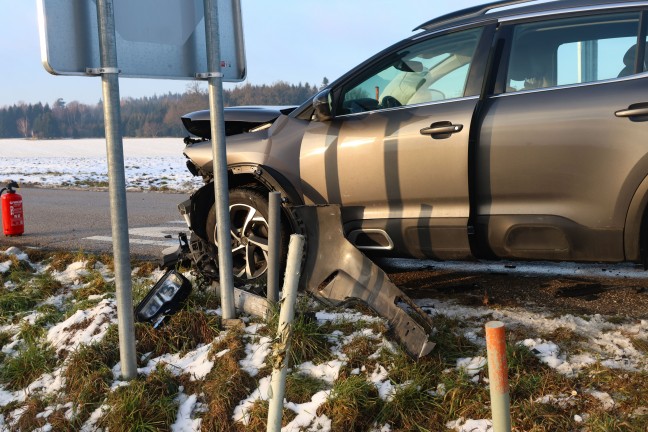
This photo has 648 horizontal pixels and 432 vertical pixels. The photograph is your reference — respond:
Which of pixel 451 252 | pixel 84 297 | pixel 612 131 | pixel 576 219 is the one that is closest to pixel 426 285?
pixel 451 252

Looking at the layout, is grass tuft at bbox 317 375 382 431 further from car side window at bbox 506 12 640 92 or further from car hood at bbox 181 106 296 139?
car hood at bbox 181 106 296 139

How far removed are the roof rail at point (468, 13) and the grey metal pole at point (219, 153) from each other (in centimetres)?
156

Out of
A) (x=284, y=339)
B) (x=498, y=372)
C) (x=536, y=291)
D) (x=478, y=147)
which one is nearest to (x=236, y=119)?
(x=478, y=147)

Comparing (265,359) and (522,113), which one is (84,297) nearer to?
(265,359)

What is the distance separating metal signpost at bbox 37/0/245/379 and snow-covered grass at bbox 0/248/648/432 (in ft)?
0.92

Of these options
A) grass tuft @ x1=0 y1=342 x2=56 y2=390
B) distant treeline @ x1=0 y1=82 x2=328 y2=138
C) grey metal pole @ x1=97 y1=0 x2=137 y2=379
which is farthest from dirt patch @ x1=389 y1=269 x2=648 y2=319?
distant treeline @ x1=0 y1=82 x2=328 y2=138

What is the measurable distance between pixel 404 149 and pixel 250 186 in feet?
4.13

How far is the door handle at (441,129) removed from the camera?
405 cm

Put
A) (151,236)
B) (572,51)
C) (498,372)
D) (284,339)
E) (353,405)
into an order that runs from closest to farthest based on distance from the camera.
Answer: (498,372) < (284,339) < (353,405) < (572,51) < (151,236)

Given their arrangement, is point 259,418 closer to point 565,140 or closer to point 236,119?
point 565,140


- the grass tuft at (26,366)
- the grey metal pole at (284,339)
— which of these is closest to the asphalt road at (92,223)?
the grass tuft at (26,366)

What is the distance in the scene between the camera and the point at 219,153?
413 centimetres

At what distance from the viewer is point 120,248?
3613mm

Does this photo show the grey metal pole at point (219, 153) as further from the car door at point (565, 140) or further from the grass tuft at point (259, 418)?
the car door at point (565, 140)
